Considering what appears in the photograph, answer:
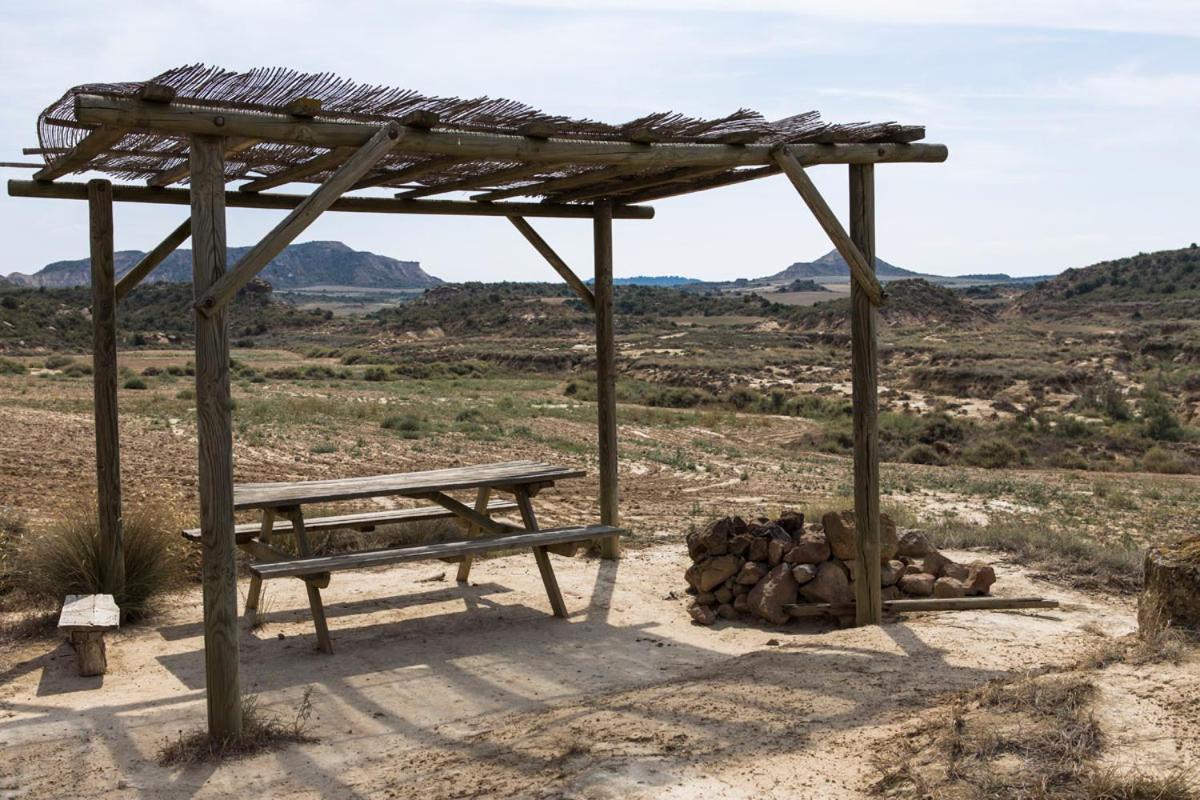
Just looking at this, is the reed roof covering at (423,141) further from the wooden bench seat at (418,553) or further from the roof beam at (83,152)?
the wooden bench seat at (418,553)

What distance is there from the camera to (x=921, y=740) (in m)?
4.35

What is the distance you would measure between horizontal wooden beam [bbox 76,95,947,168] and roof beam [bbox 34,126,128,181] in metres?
0.15

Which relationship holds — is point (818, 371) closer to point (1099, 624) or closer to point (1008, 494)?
point (1008, 494)

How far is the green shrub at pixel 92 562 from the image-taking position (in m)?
7.04

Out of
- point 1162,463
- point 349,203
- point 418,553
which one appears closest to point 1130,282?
point 1162,463

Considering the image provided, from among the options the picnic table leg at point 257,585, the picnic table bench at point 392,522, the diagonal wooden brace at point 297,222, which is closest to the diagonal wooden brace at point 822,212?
the picnic table bench at point 392,522

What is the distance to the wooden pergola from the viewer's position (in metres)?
4.79

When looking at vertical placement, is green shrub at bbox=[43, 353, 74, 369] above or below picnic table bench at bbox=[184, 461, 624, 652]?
above

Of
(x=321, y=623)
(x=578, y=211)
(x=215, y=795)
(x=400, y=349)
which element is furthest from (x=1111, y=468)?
(x=400, y=349)

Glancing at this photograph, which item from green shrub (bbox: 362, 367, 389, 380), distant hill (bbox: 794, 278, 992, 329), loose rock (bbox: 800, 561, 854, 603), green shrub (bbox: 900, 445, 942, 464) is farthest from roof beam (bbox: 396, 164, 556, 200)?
distant hill (bbox: 794, 278, 992, 329)

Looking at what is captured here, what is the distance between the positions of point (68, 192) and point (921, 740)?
233 inches

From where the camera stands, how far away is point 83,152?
5.73 metres

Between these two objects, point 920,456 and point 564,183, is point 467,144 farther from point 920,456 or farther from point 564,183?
point 920,456

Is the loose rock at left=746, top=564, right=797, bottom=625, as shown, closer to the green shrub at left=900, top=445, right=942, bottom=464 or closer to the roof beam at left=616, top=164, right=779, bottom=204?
the roof beam at left=616, top=164, right=779, bottom=204
